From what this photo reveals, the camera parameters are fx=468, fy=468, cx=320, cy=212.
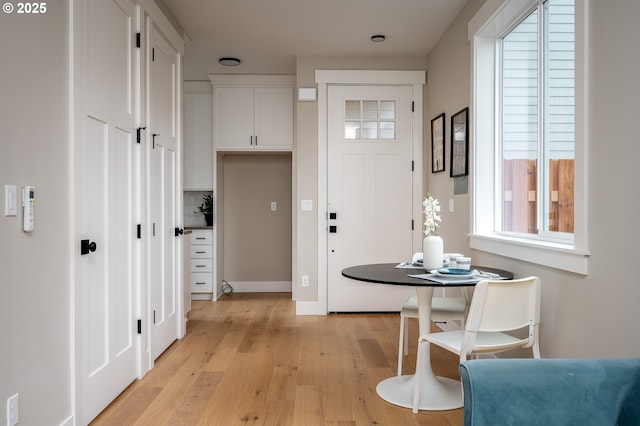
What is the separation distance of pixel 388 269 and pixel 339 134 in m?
2.29

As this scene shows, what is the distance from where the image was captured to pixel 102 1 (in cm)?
244

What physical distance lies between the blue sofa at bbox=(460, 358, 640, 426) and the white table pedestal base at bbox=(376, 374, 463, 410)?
1267mm

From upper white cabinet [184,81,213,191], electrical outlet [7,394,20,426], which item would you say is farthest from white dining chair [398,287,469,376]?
upper white cabinet [184,81,213,191]

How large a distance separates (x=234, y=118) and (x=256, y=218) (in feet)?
4.38

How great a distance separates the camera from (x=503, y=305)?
6.73 ft

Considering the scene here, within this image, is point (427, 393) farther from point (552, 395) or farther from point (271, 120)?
point (271, 120)

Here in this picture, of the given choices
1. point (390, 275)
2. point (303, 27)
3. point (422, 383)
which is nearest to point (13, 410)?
point (390, 275)

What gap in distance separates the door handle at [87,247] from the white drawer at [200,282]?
3123 millimetres

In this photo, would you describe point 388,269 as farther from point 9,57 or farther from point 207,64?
point 207,64

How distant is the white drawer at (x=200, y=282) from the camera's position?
5371 millimetres

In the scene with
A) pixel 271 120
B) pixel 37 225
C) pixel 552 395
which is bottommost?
pixel 552 395

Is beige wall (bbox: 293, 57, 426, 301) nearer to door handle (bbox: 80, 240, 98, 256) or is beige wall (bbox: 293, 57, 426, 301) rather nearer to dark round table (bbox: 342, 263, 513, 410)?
dark round table (bbox: 342, 263, 513, 410)

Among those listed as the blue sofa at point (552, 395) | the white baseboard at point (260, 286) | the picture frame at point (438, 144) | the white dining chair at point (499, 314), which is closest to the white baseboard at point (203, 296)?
the white baseboard at point (260, 286)

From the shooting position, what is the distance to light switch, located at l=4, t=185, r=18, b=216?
1628mm
